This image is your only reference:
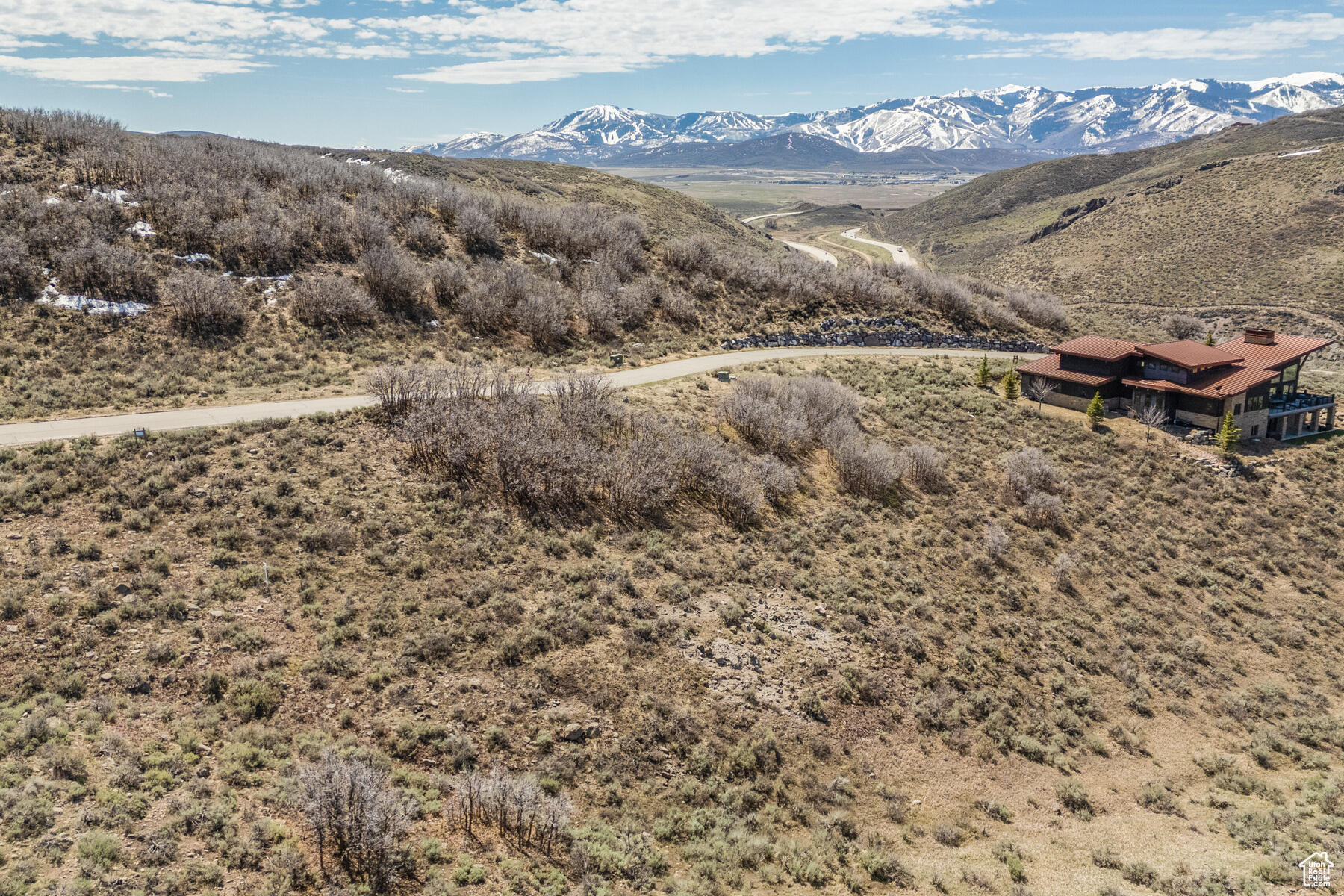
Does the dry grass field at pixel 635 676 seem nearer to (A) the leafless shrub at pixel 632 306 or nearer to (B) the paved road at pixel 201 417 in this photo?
(B) the paved road at pixel 201 417

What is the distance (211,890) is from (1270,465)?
1772 inches

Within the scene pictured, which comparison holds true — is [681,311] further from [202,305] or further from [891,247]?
[891,247]

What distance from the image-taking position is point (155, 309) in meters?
29.9

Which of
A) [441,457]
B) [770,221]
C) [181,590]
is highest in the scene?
[770,221]

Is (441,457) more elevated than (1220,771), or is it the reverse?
(441,457)

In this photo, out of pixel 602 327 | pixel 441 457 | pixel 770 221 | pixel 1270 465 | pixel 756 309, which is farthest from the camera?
pixel 770 221

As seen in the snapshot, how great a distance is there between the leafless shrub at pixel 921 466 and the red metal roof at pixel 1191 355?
681 inches

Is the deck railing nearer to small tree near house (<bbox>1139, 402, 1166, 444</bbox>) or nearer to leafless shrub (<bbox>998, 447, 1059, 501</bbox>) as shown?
small tree near house (<bbox>1139, 402, 1166, 444</bbox>)

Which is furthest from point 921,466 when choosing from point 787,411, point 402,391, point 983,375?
point 402,391

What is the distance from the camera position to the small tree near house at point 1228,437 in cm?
3428

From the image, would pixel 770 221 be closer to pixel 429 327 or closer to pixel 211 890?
pixel 429 327

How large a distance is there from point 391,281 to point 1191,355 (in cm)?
4398

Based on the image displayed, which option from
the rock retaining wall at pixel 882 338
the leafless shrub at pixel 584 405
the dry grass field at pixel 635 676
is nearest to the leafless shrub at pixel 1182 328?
the rock retaining wall at pixel 882 338

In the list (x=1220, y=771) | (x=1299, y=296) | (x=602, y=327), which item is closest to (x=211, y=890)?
(x=1220, y=771)
